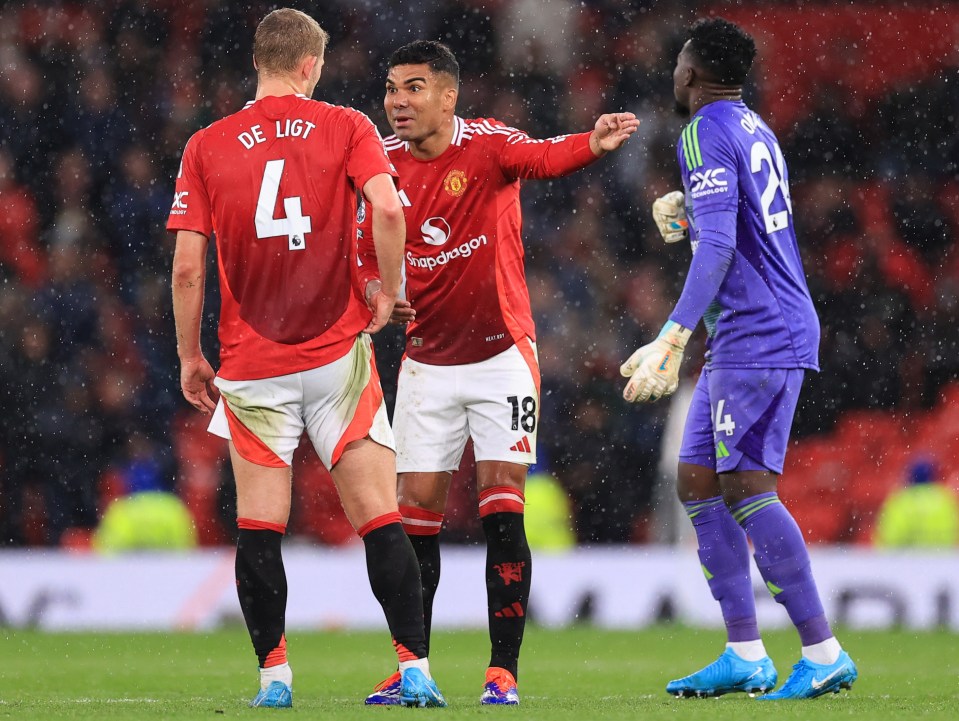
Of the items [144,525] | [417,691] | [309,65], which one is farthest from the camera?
[144,525]

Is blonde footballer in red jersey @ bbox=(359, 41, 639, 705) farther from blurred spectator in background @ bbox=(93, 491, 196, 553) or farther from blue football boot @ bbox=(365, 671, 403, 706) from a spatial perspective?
blurred spectator in background @ bbox=(93, 491, 196, 553)

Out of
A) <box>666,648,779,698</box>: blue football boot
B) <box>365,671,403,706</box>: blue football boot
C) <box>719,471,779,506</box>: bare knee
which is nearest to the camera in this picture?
<box>365,671,403,706</box>: blue football boot

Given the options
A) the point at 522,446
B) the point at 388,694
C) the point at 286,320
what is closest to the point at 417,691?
the point at 388,694

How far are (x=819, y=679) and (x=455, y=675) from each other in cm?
203

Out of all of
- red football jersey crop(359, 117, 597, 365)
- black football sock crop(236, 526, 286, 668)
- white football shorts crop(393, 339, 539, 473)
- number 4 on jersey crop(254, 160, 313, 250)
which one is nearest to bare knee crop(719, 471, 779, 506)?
white football shorts crop(393, 339, 539, 473)

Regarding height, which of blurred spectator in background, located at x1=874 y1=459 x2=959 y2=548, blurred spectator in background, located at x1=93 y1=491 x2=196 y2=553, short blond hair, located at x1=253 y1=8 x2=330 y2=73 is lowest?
blurred spectator in background, located at x1=93 y1=491 x2=196 y2=553

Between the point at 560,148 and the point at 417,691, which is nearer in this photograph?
the point at 417,691

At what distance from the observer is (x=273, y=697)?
14.4 feet

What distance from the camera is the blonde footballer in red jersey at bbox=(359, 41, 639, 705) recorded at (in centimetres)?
510

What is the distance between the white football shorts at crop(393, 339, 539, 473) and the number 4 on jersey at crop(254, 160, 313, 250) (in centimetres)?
87

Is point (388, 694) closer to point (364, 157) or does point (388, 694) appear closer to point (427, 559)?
point (427, 559)

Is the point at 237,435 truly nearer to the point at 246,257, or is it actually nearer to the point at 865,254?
the point at 246,257

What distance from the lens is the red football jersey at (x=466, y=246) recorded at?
5.13 meters

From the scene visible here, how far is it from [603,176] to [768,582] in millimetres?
8440
